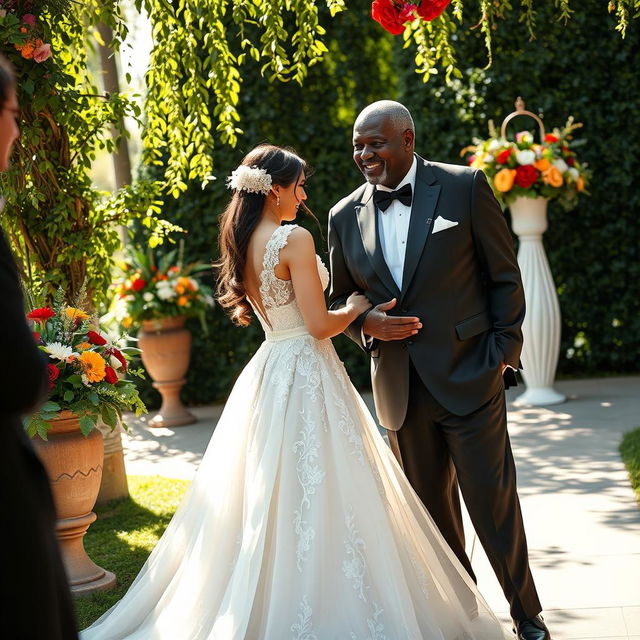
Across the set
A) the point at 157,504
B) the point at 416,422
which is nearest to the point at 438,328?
the point at 416,422

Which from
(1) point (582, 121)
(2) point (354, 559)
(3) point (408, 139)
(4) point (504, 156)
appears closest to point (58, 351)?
(2) point (354, 559)

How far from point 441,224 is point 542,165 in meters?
4.19

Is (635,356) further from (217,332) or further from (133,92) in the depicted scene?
(133,92)

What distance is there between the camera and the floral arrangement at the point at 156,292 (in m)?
7.83

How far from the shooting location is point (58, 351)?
426 cm

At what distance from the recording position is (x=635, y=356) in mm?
8695

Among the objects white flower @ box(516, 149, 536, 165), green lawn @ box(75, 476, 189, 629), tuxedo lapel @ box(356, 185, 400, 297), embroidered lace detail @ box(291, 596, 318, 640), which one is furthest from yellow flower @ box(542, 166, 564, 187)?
embroidered lace detail @ box(291, 596, 318, 640)

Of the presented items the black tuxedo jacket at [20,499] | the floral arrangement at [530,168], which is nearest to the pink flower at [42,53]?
the black tuxedo jacket at [20,499]

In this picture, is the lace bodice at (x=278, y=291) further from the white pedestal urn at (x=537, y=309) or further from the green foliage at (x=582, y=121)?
the green foliage at (x=582, y=121)

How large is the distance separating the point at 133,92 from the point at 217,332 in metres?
3.61

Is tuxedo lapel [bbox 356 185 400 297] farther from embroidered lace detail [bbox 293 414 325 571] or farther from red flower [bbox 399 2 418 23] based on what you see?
red flower [bbox 399 2 418 23]

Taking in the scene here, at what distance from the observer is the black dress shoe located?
344 centimetres

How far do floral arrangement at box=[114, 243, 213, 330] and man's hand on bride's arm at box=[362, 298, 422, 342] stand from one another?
14.0 ft

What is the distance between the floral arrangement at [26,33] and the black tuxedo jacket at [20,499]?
294cm
